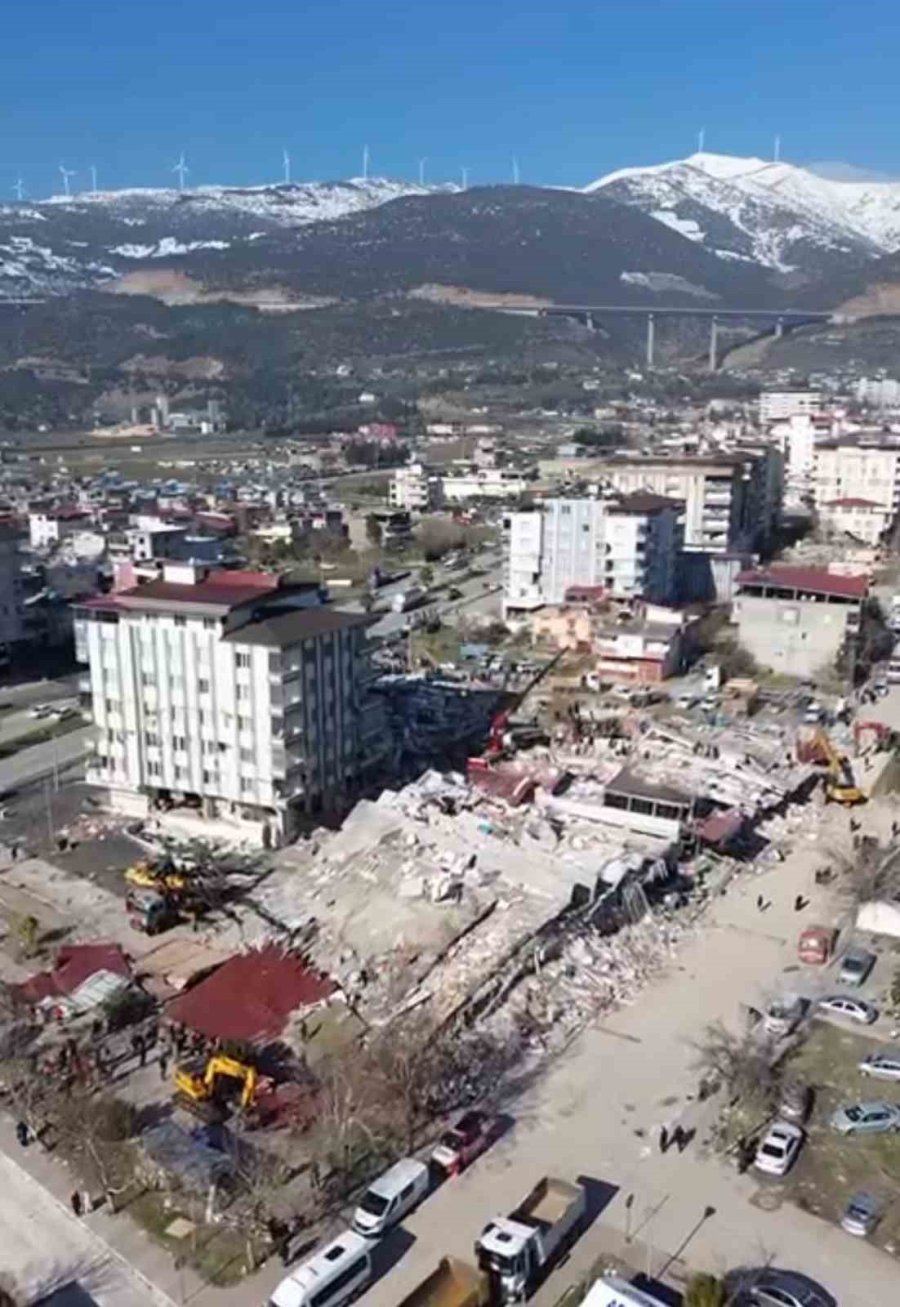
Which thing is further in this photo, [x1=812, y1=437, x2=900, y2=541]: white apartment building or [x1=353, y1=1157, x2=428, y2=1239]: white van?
[x1=812, y1=437, x2=900, y2=541]: white apartment building

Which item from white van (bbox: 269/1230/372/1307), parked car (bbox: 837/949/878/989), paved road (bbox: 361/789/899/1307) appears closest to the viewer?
white van (bbox: 269/1230/372/1307)

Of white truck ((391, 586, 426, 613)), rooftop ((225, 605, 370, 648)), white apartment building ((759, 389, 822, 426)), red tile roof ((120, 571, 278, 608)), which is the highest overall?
white apartment building ((759, 389, 822, 426))

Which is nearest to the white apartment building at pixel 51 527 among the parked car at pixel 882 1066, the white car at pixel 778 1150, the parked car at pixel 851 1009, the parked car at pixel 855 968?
the parked car at pixel 855 968

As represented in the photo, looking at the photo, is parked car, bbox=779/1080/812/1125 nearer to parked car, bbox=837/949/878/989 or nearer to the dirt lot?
the dirt lot

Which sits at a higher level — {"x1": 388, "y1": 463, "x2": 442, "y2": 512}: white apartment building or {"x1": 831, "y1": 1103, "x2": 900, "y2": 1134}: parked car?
{"x1": 388, "y1": 463, "x2": 442, "y2": 512}: white apartment building

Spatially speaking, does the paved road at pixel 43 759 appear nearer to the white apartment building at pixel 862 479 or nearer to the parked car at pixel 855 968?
the parked car at pixel 855 968

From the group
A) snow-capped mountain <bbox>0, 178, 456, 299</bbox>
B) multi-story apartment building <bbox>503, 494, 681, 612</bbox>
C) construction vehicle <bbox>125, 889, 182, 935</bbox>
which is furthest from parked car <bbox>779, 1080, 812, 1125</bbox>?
snow-capped mountain <bbox>0, 178, 456, 299</bbox>

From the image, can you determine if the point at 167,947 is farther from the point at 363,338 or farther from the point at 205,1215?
the point at 363,338

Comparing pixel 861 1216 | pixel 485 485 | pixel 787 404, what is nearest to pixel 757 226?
pixel 787 404

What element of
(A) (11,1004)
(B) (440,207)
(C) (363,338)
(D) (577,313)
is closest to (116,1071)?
(A) (11,1004)
